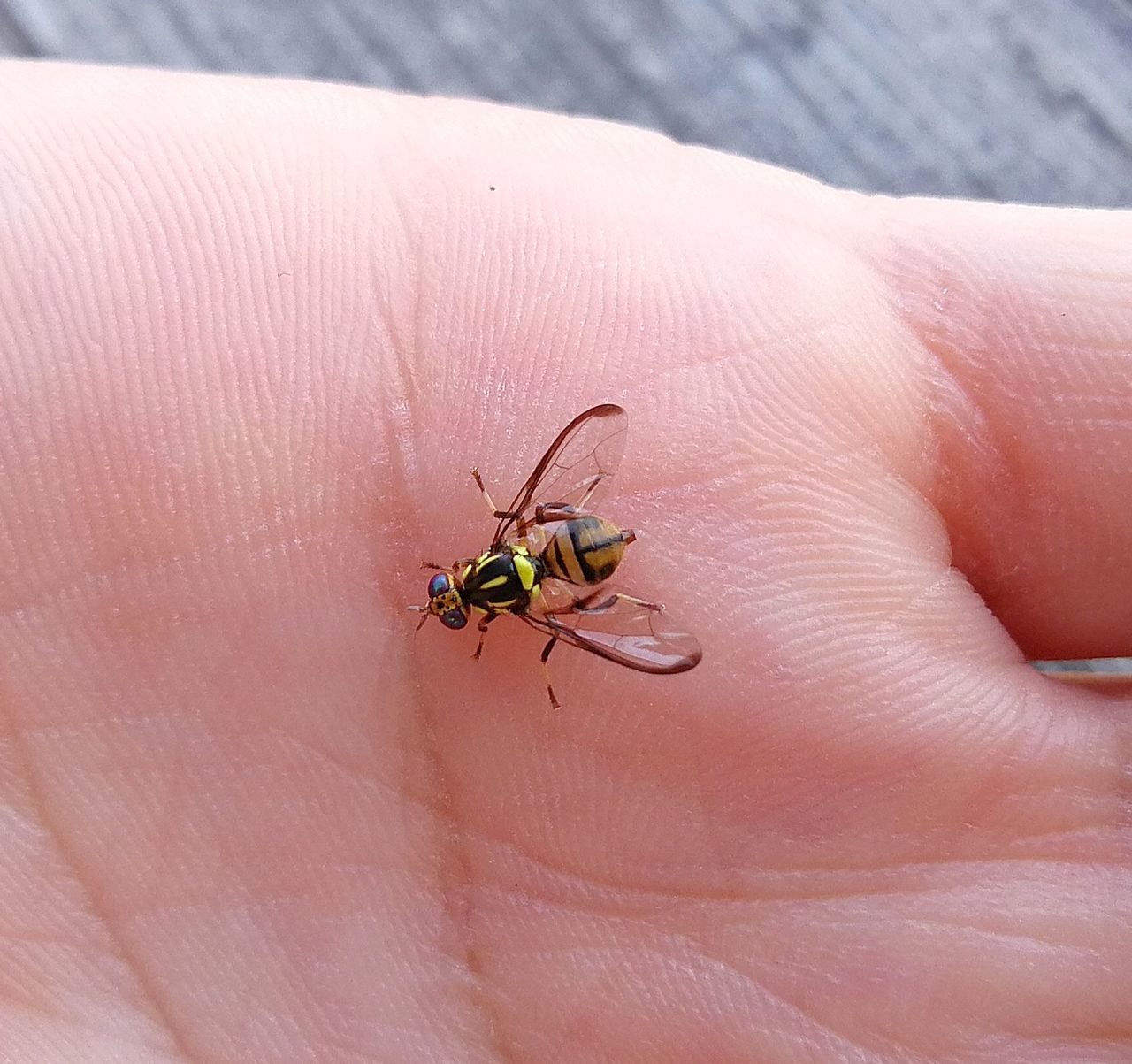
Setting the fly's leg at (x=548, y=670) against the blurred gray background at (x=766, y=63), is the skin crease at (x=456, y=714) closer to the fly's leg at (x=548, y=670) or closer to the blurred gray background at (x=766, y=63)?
the fly's leg at (x=548, y=670)

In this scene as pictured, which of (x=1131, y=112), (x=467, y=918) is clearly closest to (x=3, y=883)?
(x=467, y=918)

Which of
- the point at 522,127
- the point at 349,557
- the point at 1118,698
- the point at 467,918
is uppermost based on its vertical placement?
the point at 522,127

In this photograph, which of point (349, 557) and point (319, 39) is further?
point (319, 39)

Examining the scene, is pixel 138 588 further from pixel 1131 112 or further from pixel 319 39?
pixel 1131 112

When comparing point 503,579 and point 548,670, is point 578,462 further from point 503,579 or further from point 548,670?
point 548,670

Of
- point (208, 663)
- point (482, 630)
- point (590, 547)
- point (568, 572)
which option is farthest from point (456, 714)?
point (208, 663)

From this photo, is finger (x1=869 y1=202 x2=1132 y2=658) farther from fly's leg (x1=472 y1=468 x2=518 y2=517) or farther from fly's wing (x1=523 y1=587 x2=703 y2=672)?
fly's leg (x1=472 y1=468 x2=518 y2=517)

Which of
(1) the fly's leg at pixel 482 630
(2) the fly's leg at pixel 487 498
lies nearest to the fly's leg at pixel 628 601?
(1) the fly's leg at pixel 482 630
